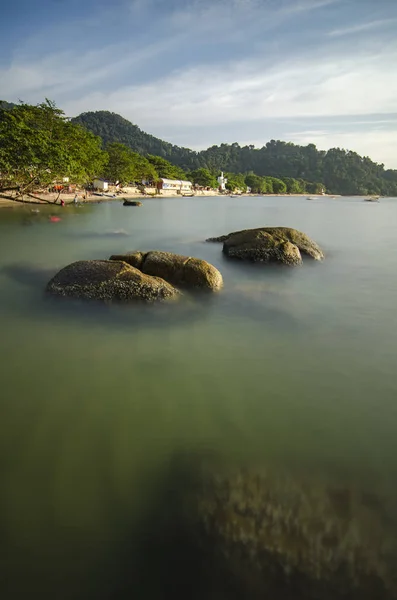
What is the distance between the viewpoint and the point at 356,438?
16.9 feet

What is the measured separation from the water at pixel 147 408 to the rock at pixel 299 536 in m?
0.43

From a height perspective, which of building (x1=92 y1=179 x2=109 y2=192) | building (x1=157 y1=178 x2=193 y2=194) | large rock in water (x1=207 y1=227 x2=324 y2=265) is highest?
building (x1=157 y1=178 x2=193 y2=194)

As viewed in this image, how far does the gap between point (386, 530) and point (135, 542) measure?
104 inches

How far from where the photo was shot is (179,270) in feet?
38.6

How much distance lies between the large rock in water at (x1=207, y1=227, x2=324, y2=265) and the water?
5.32m

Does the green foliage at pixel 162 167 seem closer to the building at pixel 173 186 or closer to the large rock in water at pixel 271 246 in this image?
the building at pixel 173 186

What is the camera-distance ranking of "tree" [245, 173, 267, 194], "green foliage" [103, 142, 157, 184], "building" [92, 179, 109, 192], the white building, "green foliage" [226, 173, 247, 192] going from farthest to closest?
"tree" [245, 173, 267, 194]
"green foliage" [226, 173, 247, 192]
the white building
"green foliage" [103, 142, 157, 184]
"building" [92, 179, 109, 192]

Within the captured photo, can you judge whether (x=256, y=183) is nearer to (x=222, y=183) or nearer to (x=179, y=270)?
(x=222, y=183)

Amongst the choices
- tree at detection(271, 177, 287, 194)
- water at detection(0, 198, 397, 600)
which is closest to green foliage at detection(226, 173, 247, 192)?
tree at detection(271, 177, 287, 194)

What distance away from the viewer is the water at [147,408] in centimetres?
356

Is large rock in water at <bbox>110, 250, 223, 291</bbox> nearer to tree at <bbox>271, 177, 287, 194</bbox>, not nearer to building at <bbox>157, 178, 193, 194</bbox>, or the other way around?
building at <bbox>157, 178, 193, 194</bbox>

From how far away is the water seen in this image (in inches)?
140

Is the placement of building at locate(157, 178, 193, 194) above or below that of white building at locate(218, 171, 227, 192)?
below

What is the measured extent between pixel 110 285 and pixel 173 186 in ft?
371
